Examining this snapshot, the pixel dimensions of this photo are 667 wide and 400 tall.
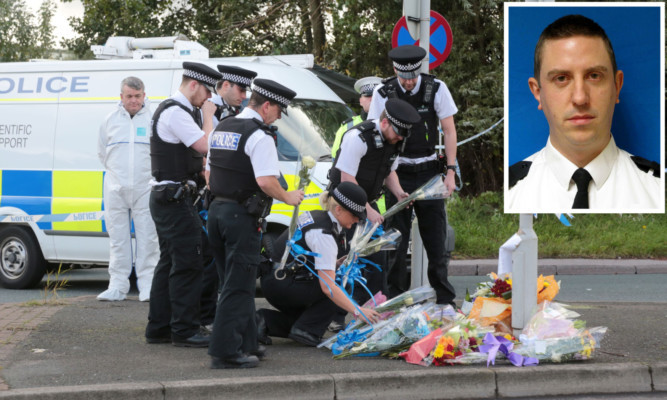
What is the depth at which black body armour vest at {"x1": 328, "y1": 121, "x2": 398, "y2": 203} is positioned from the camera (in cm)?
732

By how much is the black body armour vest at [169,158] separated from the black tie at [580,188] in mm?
2750

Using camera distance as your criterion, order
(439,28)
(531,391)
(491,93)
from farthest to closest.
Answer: (491,93) → (439,28) → (531,391)

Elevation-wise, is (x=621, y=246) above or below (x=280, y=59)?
below

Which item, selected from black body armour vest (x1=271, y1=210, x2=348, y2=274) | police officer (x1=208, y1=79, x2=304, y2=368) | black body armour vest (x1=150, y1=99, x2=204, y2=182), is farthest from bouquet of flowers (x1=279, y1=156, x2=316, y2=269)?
black body armour vest (x1=150, y1=99, x2=204, y2=182)

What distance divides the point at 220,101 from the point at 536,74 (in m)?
3.36

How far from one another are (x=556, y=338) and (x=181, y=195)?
8.86 ft

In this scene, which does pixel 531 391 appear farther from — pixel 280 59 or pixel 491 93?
pixel 491 93

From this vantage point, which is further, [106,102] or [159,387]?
[106,102]

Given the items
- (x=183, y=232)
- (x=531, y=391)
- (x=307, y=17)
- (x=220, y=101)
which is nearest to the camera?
(x=531, y=391)

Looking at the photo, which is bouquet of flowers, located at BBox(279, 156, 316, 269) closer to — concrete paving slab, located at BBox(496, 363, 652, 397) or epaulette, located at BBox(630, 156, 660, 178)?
concrete paving slab, located at BBox(496, 363, 652, 397)

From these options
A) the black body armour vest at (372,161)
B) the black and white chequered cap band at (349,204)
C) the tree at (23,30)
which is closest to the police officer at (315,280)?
the black and white chequered cap band at (349,204)

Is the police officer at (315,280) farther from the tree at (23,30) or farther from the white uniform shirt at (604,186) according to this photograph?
the tree at (23,30)

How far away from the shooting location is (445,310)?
7.09 metres

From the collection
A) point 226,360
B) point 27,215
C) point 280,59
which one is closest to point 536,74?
point 226,360
